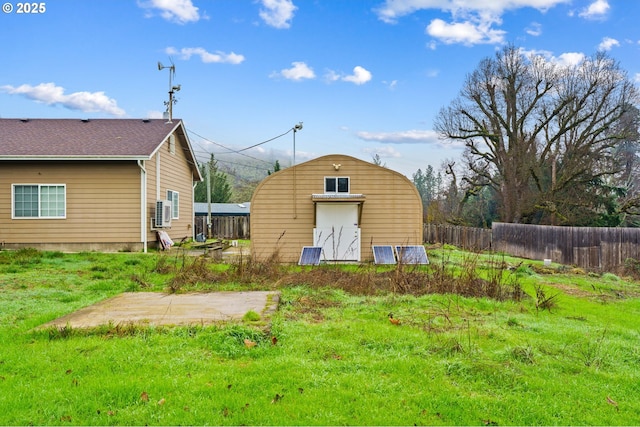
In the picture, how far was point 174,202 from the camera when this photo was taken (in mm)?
17641

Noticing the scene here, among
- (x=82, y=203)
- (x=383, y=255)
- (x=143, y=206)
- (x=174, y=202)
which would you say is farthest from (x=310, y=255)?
(x=174, y=202)

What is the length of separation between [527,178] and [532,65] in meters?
6.90

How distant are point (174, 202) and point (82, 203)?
397 cm

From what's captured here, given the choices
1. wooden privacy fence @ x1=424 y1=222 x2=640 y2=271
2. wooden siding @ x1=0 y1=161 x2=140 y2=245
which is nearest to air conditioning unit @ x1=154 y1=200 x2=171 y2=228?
wooden siding @ x1=0 y1=161 x2=140 y2=245

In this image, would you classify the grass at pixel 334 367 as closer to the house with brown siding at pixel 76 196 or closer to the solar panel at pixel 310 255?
the solar panel at pixel 310 255

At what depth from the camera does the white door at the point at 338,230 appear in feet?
42.2

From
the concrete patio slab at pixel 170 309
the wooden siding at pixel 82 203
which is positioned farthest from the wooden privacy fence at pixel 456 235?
the concrete patio slab at pixel 170 309

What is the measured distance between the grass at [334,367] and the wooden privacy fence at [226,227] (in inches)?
714

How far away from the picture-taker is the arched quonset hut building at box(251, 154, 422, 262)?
42.5ft

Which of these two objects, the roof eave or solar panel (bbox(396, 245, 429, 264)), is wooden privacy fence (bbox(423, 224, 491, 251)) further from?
the roof eave

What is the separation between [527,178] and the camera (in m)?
24.8

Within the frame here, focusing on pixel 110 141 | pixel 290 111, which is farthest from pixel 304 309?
pixel 290 111

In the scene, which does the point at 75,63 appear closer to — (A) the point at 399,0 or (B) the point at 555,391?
(A) the point at 399,0

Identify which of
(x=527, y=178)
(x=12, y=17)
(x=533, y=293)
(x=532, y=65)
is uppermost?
(x=532, y=65)
